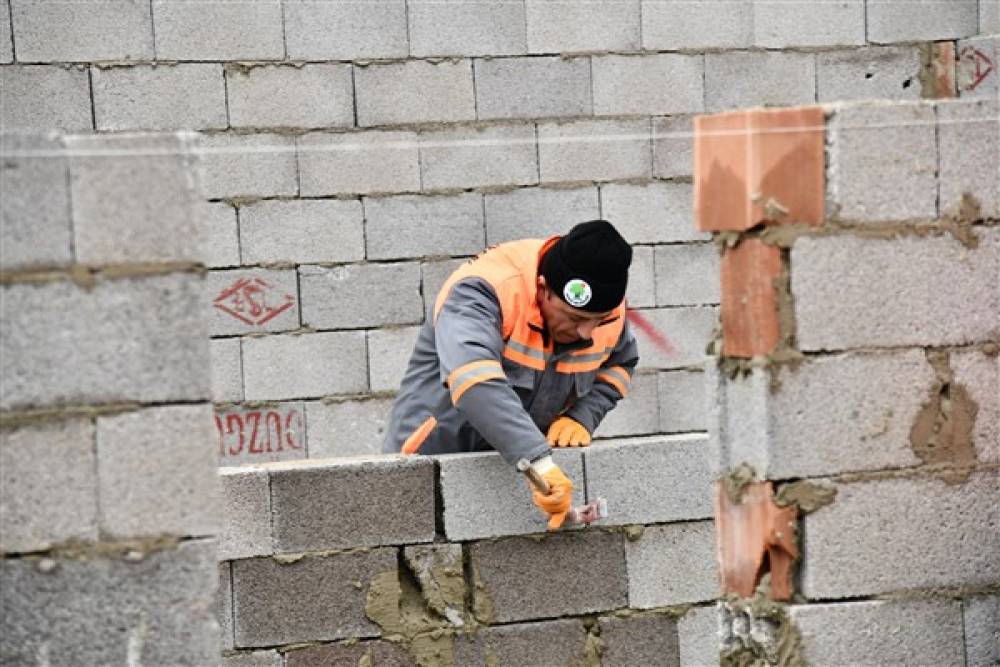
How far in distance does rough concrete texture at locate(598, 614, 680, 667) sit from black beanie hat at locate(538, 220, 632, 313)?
4.23 ft

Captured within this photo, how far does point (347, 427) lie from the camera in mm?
8812

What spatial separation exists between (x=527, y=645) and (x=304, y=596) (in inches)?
32.4

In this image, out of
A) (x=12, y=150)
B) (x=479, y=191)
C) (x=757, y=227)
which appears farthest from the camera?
(x=479, y=191)

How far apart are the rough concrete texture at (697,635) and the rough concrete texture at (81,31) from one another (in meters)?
3.69

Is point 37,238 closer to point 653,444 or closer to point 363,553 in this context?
point 363,553

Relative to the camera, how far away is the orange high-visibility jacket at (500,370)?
600cm

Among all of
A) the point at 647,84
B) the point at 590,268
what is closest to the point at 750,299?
the point at 590,268

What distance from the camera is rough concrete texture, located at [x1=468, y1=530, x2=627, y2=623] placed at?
21.4 ft

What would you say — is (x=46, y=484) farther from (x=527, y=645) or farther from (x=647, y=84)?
(x=647, y=84)

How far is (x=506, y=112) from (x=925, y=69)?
7.19 feet

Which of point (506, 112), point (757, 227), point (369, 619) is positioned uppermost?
point (506, 112)

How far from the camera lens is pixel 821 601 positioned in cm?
521

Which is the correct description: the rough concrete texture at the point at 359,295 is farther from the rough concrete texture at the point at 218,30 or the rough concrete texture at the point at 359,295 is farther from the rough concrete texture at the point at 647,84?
the rough concrete texture at the point at 647,84

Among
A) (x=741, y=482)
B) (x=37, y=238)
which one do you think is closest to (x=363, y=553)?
(x=741, y=482)
